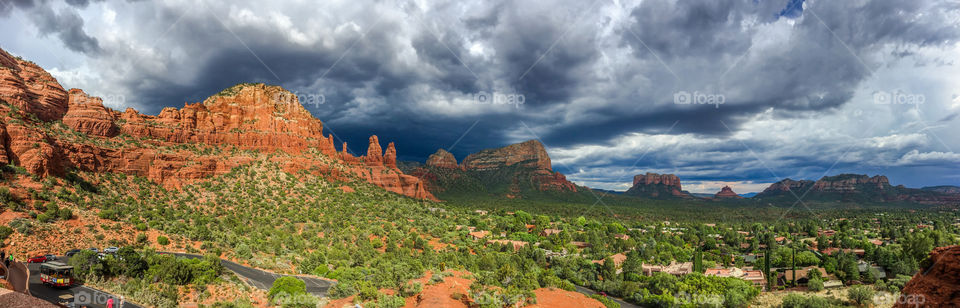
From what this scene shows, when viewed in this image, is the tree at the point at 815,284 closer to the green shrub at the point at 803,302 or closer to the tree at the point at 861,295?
the tree at the point at 861,295

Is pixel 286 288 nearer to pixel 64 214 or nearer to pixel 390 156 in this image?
pixel 64 214

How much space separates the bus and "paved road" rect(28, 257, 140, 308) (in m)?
0.30

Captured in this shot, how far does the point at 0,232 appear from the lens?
2533 centimetres

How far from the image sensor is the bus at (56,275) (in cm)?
1972

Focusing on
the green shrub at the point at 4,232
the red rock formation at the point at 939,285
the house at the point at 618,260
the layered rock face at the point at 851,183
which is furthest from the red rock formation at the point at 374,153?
the layered rock face at the point at 851,183

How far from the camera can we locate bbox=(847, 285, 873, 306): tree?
32.7m

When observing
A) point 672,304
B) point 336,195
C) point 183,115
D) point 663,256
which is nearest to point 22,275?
point 672,304

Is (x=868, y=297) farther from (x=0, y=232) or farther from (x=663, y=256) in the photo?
(x=0, y=232)

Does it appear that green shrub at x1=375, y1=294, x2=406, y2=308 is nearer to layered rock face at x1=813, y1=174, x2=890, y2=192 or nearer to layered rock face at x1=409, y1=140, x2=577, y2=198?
layered rock face at x1=409, y1=140, x2=577, y2=198

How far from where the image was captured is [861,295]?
108 ft

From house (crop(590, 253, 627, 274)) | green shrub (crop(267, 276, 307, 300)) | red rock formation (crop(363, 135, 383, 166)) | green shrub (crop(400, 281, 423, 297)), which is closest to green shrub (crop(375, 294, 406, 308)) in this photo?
green shrub (crop(400, 281, 423, 297))

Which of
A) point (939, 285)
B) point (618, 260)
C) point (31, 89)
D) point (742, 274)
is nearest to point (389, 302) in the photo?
point (939, 285)

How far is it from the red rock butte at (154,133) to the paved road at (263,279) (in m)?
21.9

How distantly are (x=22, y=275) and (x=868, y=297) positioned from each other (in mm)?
57339
